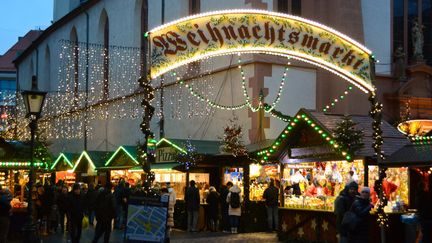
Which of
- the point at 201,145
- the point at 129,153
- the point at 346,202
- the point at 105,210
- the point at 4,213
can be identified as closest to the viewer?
the point at 346,202

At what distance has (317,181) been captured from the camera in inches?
822

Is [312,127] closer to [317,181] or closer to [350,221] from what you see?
[317,181]

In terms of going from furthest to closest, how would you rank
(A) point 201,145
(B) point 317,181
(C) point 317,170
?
(A) point 201,145
(C) point 317,170
(B) point 317,181

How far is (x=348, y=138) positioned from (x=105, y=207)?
612 centimetres

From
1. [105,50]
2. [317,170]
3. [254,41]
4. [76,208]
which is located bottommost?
[76,208]

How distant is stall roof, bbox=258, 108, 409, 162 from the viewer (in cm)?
1923

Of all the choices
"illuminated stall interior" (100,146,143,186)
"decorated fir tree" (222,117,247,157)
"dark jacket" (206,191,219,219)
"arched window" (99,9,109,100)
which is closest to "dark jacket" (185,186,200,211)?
"dark jacket" (206,191,219,219)

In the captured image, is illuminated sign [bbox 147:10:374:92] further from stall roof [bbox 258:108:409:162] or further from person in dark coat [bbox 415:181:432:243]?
person in dark coat [bbox 415:181:432:243]

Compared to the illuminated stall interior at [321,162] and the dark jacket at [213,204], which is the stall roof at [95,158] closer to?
the dark jacket at [213,204]

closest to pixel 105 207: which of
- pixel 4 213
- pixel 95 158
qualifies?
pixel 4 213

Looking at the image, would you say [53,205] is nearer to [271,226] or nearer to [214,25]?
[271,226]

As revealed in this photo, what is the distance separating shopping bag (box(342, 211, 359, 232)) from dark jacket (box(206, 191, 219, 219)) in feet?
39.9

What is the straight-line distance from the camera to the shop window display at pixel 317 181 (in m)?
19.9

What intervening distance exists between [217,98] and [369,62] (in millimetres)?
14366
